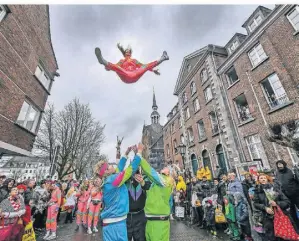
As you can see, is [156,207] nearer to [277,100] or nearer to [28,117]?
[28,117]

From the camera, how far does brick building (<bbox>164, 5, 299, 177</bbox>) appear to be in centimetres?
971

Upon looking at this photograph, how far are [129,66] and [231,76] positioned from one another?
12.9 metres

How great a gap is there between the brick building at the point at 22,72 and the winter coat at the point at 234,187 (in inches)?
397

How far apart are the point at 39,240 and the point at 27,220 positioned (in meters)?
2.27

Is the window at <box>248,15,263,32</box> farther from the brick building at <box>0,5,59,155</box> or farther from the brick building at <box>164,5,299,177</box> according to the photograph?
the brick building at <box>0,5,59,155</box>

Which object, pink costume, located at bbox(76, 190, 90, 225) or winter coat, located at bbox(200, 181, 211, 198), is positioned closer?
winter coat, located at bbox(200, 181, 211, 198)

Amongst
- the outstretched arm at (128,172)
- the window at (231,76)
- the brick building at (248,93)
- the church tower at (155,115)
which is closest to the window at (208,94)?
the brick building at (248,93)

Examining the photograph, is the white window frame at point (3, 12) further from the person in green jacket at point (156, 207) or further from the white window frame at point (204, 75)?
the white window frame at point (204, 75)

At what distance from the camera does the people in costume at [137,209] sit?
309 centimetres

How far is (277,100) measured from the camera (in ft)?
33.8

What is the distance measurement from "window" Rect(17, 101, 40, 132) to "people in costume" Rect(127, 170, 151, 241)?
31.4 ft

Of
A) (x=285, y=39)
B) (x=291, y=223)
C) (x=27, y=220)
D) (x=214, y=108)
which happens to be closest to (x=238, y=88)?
(x=214, y=108)

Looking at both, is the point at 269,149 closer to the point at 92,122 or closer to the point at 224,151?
the point at 224,151

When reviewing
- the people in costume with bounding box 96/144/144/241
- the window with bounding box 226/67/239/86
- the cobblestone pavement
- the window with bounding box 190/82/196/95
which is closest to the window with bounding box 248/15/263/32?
the window with bounding box 226/67/239/86
